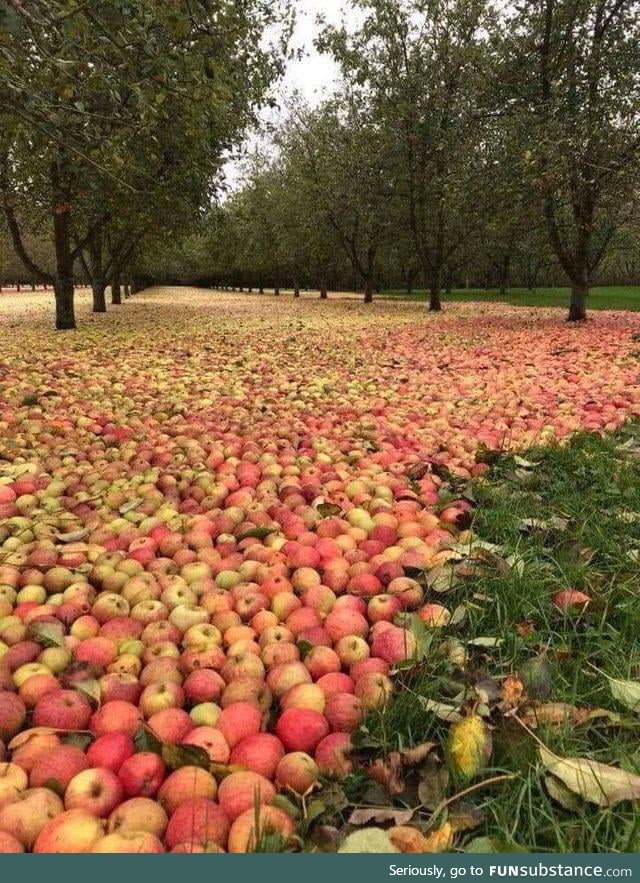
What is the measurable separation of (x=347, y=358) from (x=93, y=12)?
677cm

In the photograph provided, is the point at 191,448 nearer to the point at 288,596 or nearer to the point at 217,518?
the point at 217,518

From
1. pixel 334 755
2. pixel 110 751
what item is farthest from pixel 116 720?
pixel 334 755

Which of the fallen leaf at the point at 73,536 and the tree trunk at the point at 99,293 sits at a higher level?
the tree trunk at the point at 99,293

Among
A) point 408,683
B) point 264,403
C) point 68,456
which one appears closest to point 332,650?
point 408,683

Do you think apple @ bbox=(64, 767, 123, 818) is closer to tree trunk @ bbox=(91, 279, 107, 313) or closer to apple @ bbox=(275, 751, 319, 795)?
apple @ bbox=(275, 751, 319, 795)

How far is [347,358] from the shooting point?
9.84 m

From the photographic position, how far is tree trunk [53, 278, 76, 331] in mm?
14156

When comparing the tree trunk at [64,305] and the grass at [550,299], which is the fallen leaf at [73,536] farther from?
the grass at [550,299]

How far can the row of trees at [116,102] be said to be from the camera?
3.80 meters

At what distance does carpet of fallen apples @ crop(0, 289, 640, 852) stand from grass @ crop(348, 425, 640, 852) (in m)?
0.09

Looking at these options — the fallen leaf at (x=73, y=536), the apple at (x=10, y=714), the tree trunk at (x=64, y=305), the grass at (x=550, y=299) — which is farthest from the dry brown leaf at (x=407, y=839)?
the grass at (x=550, y=299)

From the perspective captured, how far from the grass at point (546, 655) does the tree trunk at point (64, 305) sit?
1305 cm

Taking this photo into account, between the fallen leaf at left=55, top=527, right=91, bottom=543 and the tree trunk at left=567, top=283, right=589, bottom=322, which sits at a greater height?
the tree trunk at left=567, top=283, right=589, bottom=322

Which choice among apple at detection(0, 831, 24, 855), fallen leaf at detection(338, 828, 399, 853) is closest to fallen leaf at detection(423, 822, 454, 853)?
fallen leaf at detection(338, 828, 399, 853)
